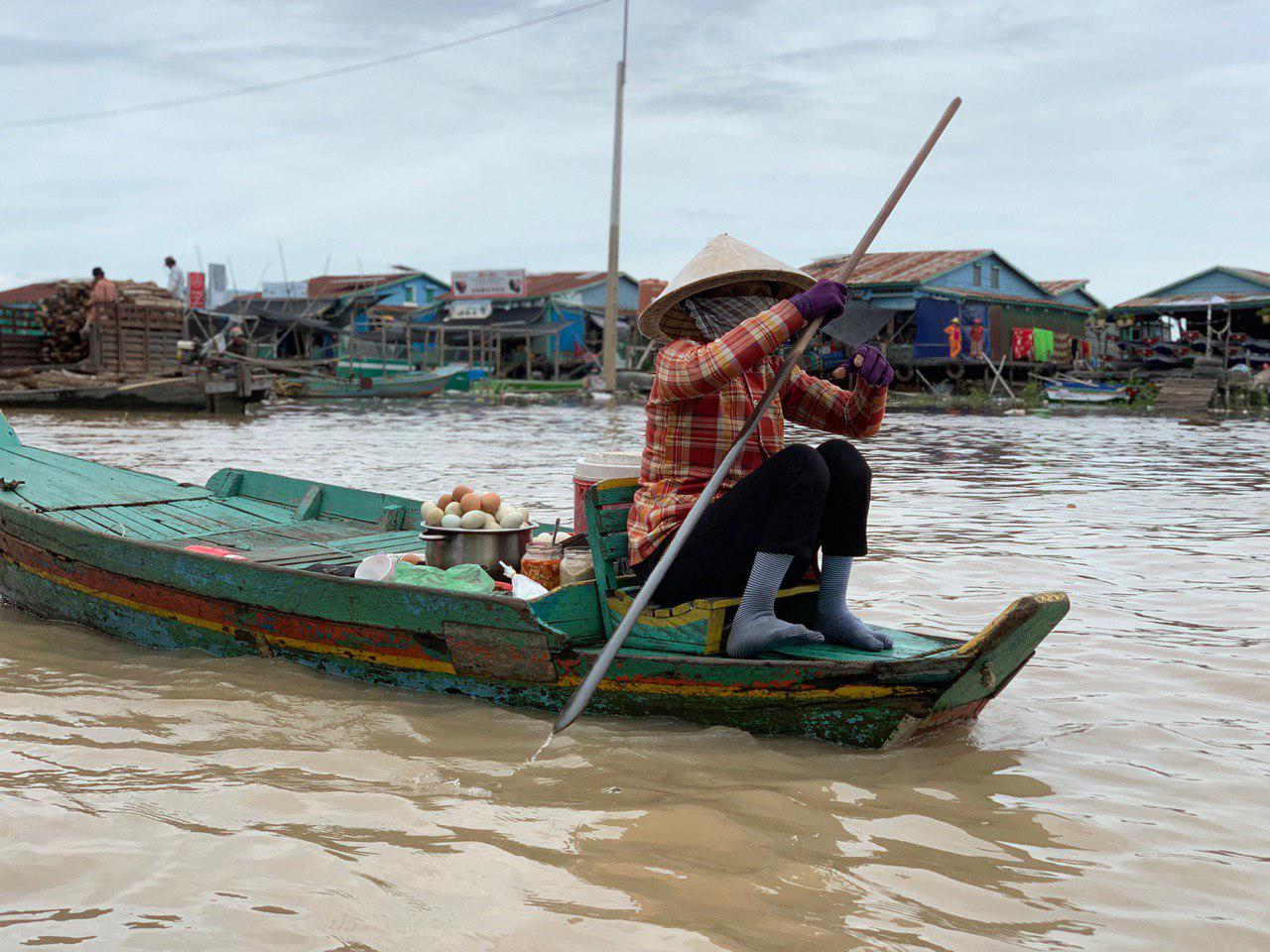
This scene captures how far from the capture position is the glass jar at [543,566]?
378cm

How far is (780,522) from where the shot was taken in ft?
10.4

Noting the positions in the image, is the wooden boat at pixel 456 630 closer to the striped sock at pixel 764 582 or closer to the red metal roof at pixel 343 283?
the striped sock at pixel 764 582

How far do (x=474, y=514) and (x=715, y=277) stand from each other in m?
1.38

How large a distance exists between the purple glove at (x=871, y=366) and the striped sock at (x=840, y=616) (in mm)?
538

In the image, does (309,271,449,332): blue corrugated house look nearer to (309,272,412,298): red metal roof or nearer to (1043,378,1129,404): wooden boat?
(309,272,412,298): red metal roof

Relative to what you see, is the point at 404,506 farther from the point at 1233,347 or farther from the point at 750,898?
the point at 1233,347

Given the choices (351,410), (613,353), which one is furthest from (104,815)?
(613,353)

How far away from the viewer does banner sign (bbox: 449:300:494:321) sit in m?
33.7

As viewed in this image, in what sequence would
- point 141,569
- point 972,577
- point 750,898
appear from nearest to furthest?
point 750,898 → point 141,569 → point 972,577

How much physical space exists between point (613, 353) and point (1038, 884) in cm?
2499

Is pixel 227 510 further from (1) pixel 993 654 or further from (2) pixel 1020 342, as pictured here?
(2) pixel 1020 342

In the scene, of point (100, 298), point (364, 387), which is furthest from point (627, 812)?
point (364, 387)

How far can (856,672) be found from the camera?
3125mm

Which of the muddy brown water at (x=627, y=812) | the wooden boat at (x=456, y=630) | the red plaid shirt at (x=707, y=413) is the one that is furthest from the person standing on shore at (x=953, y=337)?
the red plaid shirt at (x=707, y=413)
